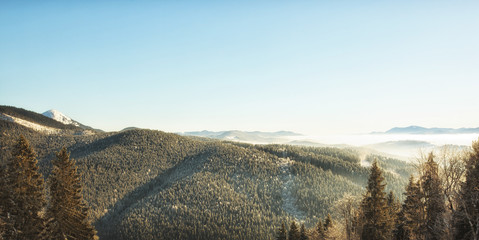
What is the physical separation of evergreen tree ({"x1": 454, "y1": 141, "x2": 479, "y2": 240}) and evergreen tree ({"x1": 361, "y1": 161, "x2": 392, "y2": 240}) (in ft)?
32.7

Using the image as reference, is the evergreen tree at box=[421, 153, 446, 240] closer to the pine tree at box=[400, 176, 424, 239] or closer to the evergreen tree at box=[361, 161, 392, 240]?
the pine tree at box=[400, 176, 424, 239]

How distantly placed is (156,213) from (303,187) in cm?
10442

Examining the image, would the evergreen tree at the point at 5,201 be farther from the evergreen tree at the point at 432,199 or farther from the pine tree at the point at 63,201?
the evergreen tree at the point at 432,199

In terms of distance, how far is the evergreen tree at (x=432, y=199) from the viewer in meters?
28.1

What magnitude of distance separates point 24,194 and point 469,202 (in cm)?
4392

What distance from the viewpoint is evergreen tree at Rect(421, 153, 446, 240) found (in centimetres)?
2814

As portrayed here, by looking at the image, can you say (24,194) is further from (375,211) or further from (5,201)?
(375,211)

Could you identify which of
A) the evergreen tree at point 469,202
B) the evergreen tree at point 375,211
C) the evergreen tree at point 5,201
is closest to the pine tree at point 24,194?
the evergreen tree at point 5,201

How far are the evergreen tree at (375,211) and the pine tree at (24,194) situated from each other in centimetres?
3935

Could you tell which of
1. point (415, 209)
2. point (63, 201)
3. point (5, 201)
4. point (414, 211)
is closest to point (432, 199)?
point (415, 209)

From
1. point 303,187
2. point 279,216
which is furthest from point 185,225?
point 303,187

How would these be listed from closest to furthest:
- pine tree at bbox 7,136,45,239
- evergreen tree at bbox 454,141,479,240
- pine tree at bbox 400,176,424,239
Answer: evergreen tree at bbox 454,141,479,240
pine tree at bbox 7,136,45,239
pine tree at bbox 400,176,424,239

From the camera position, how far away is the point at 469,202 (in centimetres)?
2458

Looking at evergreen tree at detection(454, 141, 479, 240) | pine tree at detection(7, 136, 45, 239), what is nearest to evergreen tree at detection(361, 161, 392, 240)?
evergreen tree at detection(454, 141, 479, 240)
